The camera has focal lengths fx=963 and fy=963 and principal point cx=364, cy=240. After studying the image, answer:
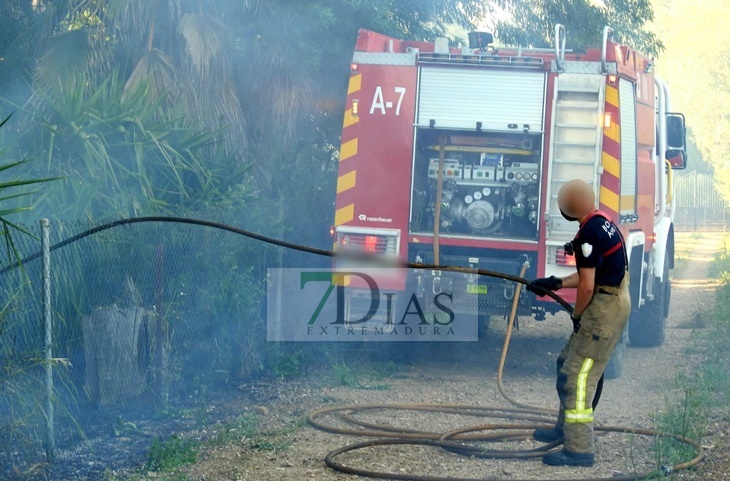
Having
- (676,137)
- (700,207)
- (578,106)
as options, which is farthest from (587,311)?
(700,207)

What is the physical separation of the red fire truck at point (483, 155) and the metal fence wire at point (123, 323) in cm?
129

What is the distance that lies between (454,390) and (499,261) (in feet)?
4.16

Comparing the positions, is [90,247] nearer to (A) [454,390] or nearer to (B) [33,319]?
(B) [33,319]

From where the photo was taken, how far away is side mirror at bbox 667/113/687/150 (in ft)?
Result: 38.1

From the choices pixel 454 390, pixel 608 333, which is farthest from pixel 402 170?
pixel 608 333

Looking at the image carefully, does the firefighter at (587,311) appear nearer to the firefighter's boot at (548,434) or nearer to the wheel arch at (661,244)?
the firefighter's boot at (548,434)

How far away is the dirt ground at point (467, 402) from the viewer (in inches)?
234

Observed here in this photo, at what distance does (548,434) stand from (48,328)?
3338 mm

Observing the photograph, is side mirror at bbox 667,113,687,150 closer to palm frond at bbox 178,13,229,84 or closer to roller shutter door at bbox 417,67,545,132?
roller shutter door at bbox 417,67,545,132

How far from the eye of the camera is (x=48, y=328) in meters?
5.88

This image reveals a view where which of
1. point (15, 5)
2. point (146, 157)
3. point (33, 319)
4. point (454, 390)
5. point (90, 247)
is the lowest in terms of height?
point (454, 390)

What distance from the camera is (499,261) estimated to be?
8930 millimetres

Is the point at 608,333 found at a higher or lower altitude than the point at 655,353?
higher

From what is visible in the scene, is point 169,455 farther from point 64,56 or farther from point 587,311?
point 64,56
